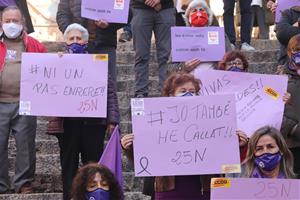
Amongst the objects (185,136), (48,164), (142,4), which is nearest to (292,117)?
(185,136)

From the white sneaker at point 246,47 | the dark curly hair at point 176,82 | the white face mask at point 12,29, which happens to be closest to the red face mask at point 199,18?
the white face mask at point 12,29

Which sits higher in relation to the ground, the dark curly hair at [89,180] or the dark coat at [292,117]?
the dark coat at [292,117]

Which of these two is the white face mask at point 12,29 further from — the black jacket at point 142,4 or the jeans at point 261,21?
the jeans at point 261,21

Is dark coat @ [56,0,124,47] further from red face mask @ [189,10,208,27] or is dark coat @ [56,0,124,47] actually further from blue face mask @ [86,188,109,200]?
blue face mask @ [86,188,109,200]

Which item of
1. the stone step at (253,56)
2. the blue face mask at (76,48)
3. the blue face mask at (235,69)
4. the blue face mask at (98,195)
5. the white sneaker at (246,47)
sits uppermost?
the white sneaker at (246,47)

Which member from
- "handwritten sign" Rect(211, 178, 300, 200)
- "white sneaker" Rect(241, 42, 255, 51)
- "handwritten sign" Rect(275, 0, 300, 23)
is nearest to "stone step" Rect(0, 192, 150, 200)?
"handwritten sign" Rect(211, 178, 300, 200)

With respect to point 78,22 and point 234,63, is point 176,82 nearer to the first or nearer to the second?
point 234,63

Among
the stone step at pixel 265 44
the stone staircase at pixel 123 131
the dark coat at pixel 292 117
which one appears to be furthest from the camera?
the stone step at pixel 265 44

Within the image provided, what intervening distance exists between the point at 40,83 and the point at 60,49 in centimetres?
377

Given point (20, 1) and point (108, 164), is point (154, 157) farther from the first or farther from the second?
point (20, 1)

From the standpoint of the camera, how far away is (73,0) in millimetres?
8039

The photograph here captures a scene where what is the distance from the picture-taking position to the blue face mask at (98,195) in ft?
17.2

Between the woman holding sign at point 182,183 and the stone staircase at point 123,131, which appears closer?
the woman holding sign at point 182,183

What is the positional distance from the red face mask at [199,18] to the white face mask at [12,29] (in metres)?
1.38
